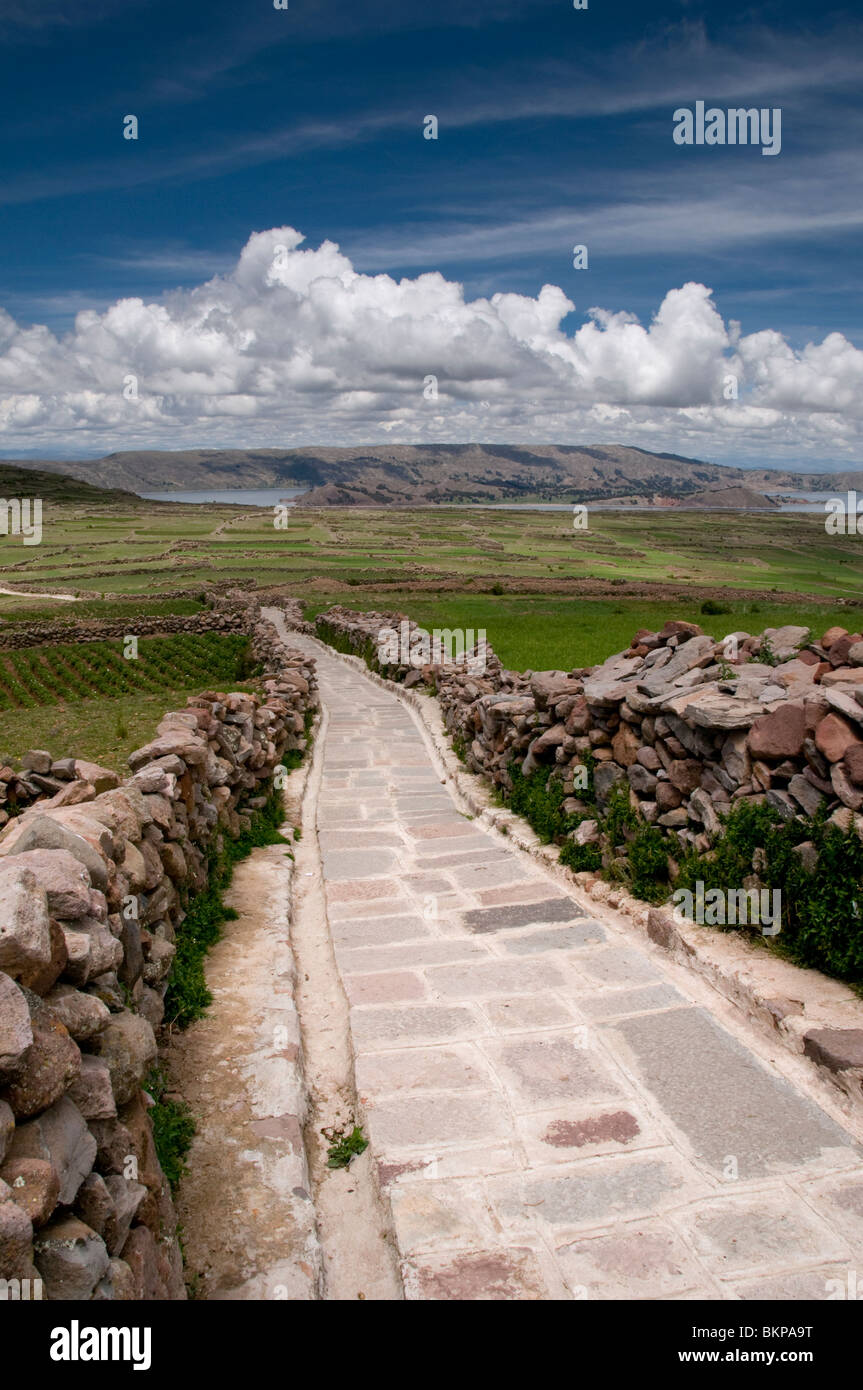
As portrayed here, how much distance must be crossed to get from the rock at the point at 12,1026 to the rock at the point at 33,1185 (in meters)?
0.28

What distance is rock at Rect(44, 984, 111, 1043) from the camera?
3.14m

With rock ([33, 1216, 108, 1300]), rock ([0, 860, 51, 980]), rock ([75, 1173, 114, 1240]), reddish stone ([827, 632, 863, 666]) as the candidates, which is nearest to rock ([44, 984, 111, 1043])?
rock ([0, 860, 51, 980])

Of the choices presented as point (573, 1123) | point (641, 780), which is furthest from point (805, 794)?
point (573, 1123)

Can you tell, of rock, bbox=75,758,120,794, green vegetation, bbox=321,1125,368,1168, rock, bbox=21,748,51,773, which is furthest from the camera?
rock, bbox=21,748,51,773

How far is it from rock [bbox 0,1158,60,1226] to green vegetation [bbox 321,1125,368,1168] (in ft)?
6.45

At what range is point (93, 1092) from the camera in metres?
3.12

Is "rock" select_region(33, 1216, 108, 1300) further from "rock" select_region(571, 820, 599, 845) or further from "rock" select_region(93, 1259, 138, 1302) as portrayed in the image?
"rock" select_region(571, 820, 599, 845)

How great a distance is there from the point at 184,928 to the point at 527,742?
5.27 meters

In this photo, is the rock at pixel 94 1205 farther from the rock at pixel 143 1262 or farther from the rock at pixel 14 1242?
the rock at pixel 14 1242

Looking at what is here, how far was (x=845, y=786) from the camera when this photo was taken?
5.36 metres

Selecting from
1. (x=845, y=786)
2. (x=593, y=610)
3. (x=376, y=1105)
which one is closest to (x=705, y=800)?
(x=845, y=786)

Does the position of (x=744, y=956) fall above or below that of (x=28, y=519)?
below

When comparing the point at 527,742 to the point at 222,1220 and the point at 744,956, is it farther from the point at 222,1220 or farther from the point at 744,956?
the point at 222,1220

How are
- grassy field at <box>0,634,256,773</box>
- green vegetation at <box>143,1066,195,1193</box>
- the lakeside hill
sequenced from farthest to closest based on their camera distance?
the lakeside hill, grassy field at <box>0,634,256,773</box>, green vegetation at <box>143,1066,195,1193</box>
